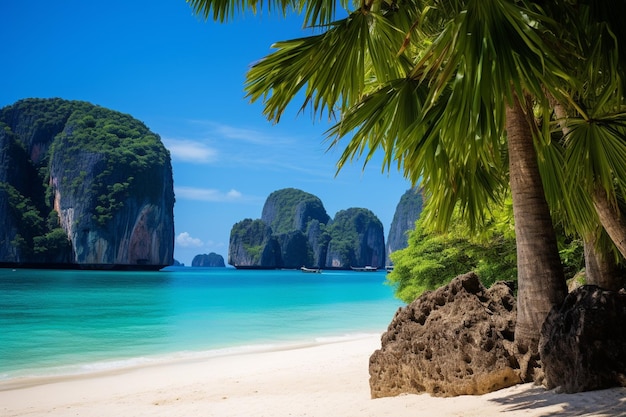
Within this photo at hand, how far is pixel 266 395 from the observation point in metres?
6.93

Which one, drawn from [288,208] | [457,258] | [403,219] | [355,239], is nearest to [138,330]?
Answer: [457,258]

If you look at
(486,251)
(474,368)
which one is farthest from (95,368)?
(474,368)

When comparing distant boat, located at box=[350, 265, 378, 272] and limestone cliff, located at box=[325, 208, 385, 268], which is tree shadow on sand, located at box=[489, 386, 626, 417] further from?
distant boat, located at box=[350, 265, 378, 272]

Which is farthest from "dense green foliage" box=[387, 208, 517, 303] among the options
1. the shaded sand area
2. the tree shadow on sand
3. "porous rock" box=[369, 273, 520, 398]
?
the tree shadow on sand

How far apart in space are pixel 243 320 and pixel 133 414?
18341mm

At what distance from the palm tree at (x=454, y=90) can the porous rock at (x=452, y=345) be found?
270 millimetres

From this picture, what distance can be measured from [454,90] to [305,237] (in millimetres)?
140976

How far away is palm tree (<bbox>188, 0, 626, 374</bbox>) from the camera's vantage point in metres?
2.46

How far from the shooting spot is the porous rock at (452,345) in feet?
14.9

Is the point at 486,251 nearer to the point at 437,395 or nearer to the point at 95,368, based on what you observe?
the point at 437,395

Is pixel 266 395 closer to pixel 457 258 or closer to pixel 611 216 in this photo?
pixel 611 216

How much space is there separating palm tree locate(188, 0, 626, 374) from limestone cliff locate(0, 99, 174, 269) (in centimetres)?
8277

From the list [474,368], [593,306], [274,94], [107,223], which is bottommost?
[474,368]

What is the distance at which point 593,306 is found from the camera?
13.0 feet
